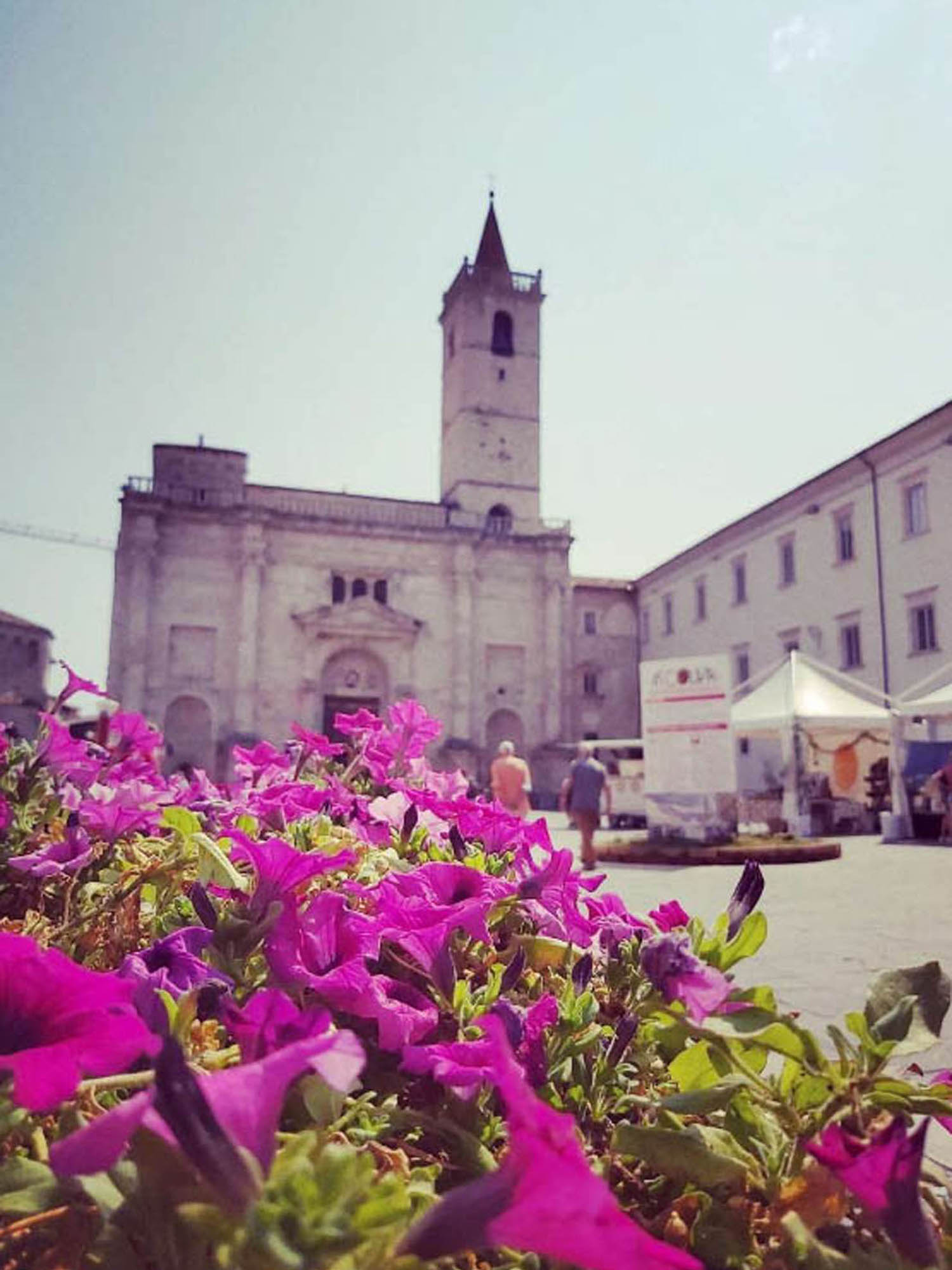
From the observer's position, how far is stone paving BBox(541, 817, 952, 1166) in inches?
178

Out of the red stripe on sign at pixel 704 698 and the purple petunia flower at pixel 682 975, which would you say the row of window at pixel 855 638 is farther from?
the purple petunia flower at pixel 682 975

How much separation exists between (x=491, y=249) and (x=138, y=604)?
1016 inches

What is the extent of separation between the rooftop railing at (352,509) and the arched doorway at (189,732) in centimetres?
784

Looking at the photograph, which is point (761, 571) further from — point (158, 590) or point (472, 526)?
point (158, 590)

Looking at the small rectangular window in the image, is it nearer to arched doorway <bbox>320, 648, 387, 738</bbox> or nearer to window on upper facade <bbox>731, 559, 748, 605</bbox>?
window on upper facade <bbox>731, 559, 748, 605</bbox>

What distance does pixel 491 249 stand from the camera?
1788 inches

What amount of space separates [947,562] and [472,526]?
2002 cm

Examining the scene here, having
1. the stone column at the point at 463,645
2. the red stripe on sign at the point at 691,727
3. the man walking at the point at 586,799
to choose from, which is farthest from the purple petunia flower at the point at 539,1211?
the stone column at the point at 463,645

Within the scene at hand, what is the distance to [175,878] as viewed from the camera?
122 cm

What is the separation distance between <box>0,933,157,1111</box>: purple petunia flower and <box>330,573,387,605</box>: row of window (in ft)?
119

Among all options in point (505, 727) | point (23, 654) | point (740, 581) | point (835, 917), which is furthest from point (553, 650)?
point (23, 654)

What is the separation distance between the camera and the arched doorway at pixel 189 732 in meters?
33.2

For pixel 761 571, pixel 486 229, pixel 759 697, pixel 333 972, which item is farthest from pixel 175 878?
pixel 486 229

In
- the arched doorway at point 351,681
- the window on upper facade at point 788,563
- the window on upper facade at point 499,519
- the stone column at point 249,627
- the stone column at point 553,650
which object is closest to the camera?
the window on upper facade at point 788,563
